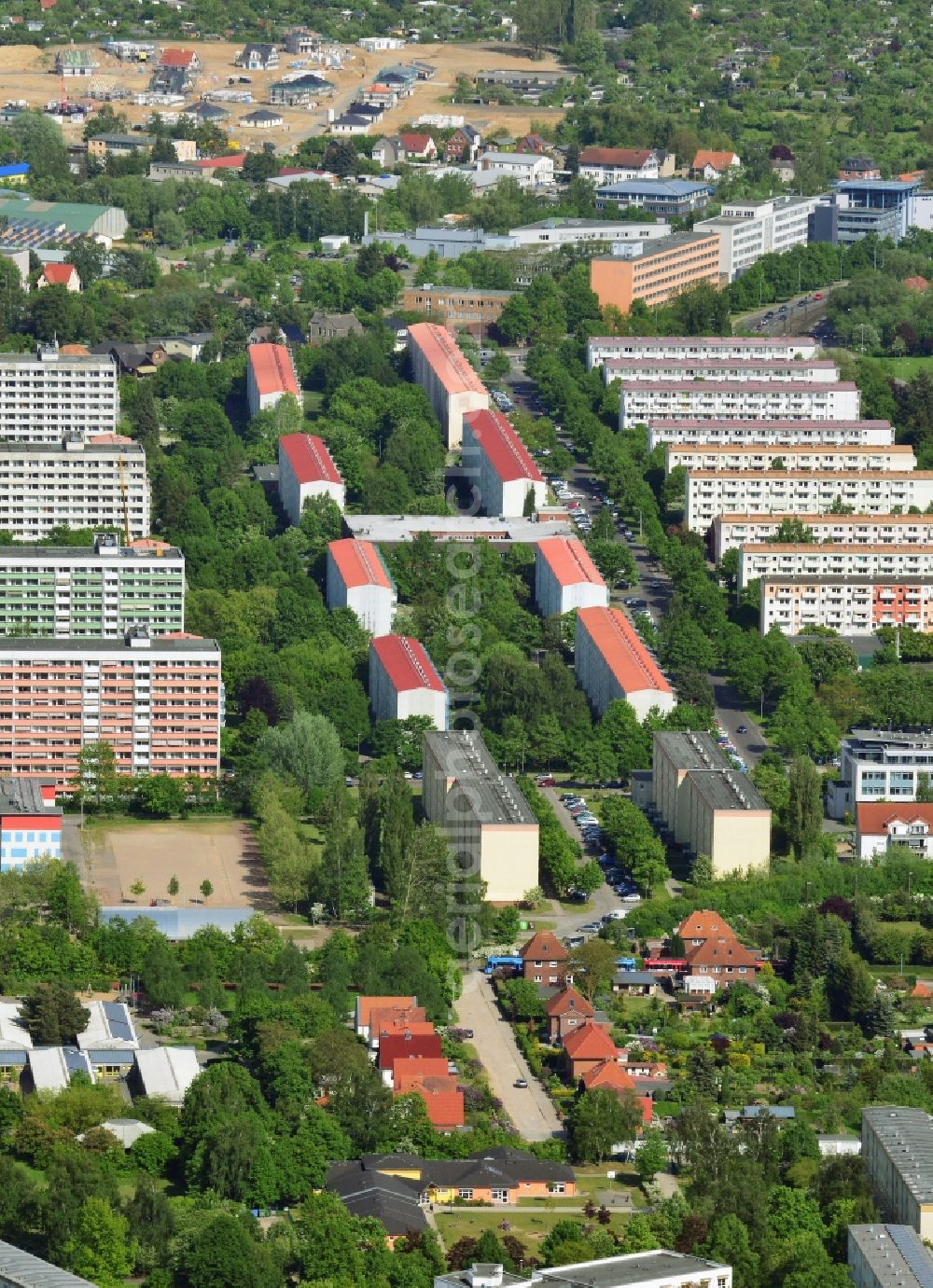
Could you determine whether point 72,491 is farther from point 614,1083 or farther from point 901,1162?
point 901,1162

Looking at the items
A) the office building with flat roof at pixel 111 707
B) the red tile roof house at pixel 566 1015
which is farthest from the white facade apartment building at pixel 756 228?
the red tile roof house at pixel 566 1015

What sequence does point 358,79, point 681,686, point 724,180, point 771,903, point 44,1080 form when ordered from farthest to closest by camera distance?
1. point 358,79
2. point 724,180
3. point 681,686
4. point 771,903
5. point 44,1080

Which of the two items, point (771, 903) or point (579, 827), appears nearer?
point (771, 903)

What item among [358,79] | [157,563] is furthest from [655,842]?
[358,79]

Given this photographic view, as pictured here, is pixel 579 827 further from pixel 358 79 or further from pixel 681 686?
pixel 358 79

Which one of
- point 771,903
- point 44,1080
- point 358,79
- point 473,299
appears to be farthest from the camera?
point 358,79

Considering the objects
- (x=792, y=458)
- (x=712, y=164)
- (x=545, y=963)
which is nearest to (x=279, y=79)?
(x=712, y=164)

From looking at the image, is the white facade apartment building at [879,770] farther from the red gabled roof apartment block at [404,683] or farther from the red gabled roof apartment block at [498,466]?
the red gabled roof apartment block at [498,466]
